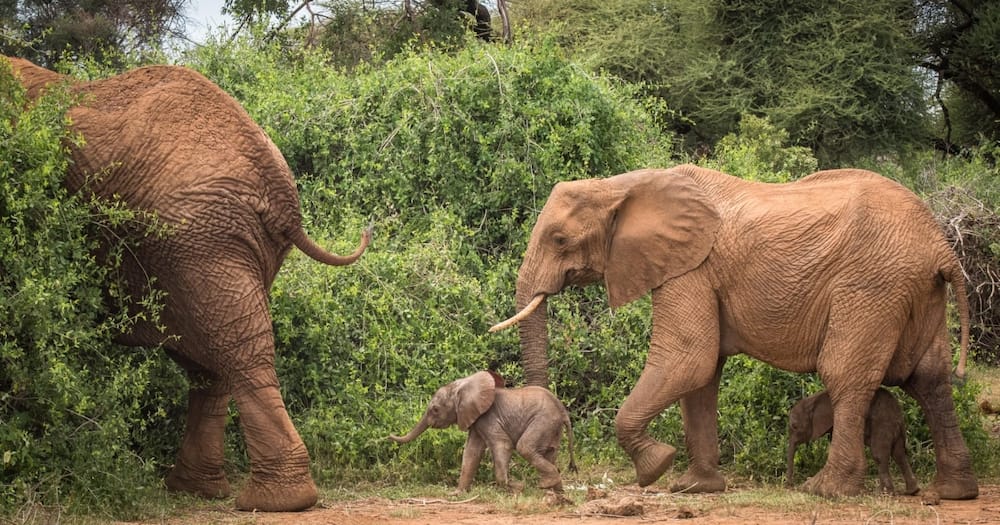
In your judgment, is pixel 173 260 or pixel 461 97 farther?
pixel 461 97

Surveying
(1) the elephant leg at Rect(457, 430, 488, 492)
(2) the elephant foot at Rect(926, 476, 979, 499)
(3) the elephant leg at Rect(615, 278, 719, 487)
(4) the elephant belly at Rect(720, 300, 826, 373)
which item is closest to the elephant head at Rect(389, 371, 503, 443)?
(1) the elephant leg at Rect(457, 430, 488, 492)

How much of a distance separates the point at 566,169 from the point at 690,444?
3.39 metres

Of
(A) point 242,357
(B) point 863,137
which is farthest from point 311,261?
(B) point 863,137

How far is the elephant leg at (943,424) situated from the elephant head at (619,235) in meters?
1.37

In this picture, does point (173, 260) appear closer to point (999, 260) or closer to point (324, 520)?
point (324, 520)

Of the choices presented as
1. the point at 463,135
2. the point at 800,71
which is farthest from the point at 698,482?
the point at 800,71

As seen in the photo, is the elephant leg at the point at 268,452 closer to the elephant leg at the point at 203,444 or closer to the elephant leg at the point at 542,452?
the elephant leg at the point at 203,444

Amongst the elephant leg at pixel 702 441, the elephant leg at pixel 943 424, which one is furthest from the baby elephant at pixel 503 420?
the elephant leg at pixel 943 424

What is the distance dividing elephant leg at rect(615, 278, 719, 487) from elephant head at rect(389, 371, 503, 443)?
73 centimetres

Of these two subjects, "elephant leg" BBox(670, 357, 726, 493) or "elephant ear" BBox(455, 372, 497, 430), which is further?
"elephant leg" BBox(670, 357, 726, 493)

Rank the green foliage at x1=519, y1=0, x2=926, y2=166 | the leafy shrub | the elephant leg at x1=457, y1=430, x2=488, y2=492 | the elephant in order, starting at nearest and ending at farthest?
the elephant leg at x1=457, y1=430, x2=488, y2=492
the leafy shrub
the elephant
the green foliage at x1=519, y1=0, x2=926, y2=166

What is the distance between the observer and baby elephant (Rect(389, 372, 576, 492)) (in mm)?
8000

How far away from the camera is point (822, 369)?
25.9 ft

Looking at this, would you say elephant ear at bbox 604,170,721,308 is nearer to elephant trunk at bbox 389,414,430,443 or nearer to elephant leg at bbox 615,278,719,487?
elephant leg at bbox 615,278,719,487
